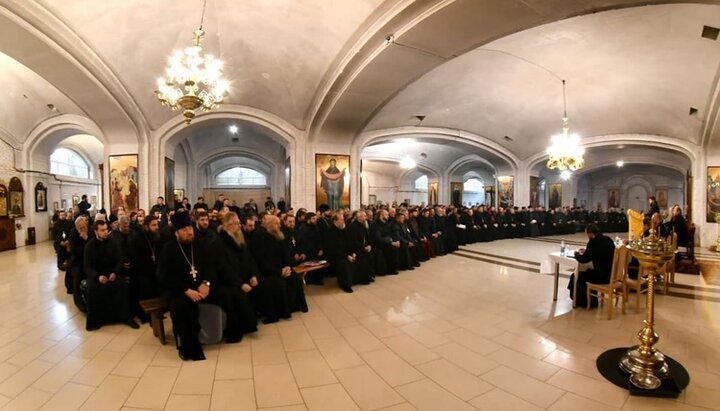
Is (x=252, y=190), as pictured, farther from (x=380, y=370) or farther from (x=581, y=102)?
(x=380, y=370)

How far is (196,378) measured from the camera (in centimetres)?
305

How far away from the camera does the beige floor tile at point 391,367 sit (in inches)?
119

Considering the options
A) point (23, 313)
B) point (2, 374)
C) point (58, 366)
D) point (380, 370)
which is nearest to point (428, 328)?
point (380, 370)

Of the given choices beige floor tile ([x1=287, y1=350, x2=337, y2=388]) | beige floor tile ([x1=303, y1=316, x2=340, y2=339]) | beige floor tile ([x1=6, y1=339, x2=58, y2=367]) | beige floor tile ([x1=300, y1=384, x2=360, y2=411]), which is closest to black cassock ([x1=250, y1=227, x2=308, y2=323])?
beige floor tile ([x1=303, y1=316, x2=340, y2=339])

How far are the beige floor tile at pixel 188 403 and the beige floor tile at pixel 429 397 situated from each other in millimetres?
1565

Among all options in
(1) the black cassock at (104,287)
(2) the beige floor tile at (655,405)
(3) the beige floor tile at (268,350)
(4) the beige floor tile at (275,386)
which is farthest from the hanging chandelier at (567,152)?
(1) the black cassock at (104,287)

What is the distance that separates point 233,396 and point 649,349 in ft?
12.0

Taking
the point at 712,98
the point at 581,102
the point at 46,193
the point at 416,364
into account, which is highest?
the point at 581,102

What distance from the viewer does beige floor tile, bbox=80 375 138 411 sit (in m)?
2.65

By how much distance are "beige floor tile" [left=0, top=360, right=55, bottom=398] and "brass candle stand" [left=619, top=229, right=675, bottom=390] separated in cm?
522

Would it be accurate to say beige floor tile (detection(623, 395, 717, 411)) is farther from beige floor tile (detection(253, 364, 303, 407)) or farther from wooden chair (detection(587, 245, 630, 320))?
beige floor tile (detection(253, 364, 303, 407))

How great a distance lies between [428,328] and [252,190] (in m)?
18.2

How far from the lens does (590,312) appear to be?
4.77 metres

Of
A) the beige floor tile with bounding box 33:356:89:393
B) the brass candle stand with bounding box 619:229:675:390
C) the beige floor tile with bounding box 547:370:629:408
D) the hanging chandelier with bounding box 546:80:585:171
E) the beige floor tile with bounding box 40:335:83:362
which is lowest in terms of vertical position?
the beige floor tile with bounding box 547:370:629:408
